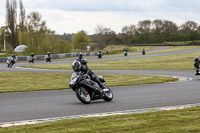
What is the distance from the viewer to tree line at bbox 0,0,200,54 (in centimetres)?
7781

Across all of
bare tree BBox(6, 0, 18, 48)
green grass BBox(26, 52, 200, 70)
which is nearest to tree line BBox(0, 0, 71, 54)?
bare tree BBox(6, 0, 18, 48)

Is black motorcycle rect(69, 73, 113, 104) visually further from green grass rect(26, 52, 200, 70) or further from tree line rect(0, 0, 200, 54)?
tree line rect(0, 0, 200, 54)

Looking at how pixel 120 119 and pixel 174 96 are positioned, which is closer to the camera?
pixel 120 119

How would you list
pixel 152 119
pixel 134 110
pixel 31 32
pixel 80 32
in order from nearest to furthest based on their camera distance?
pixel 152 119 < pixel 134 110 < pixel 31 32 < pixel 80 32

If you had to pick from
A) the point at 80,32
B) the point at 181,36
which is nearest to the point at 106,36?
the point at 80,32

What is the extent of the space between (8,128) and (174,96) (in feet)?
24.9

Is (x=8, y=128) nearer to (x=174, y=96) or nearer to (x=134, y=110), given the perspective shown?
(x=134, y=110)

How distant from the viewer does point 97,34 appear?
136125 millimetres

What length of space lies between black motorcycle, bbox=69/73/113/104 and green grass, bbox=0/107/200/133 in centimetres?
304

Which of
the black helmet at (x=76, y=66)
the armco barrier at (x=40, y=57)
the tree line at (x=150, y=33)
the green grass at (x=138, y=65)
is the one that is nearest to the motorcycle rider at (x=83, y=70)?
the black helmet at (x=76, y=66)

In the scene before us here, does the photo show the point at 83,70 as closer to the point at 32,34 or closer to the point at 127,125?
the point at 127,125

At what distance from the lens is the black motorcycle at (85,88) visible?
12.2 m

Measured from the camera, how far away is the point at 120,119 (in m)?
8.83

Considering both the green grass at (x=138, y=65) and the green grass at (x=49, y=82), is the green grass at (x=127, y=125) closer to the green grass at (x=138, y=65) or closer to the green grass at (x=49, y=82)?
the green grass at (x=49, y=82)
